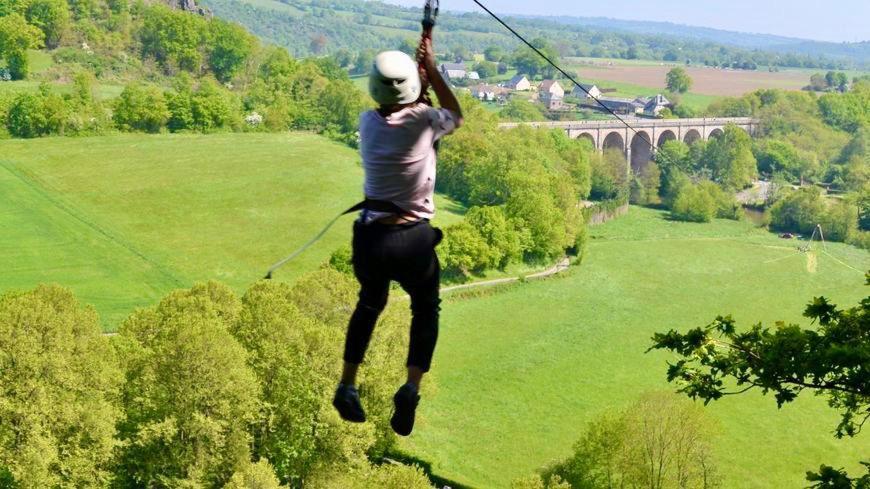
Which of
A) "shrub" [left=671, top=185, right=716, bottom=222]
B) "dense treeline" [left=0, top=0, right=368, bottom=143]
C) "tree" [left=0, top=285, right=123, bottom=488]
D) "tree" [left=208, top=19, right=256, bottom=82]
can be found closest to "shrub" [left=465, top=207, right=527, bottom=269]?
"shrub" [left=671, top=185, right=716, bottom=222]

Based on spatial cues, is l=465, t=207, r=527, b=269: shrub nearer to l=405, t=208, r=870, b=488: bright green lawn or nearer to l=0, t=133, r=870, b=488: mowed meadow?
l=405, t=208, r=870, b=488: bright green lawn

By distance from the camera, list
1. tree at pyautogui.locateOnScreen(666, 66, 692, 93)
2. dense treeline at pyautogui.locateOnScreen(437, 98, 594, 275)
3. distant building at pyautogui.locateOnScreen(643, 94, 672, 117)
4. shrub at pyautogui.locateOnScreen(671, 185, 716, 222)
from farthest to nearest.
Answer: tree at pyautogui.locateOnScreen(666, 66, 692, 93), distant building at pyautogui.locateOnScreen(643, 94, 672, 117), shrub at pyautogui.locateOnScreen(671, 185, 716, 222), dense treeline at pyautogui.locateOnScreen(437, 98, 594, 275)

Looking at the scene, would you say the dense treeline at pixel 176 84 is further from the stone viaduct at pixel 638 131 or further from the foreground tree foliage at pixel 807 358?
the foreground tree foliage at pixel 807 358

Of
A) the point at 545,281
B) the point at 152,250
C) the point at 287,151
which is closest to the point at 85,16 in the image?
the point at 287,151

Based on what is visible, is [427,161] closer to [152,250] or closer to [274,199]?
[152,250]

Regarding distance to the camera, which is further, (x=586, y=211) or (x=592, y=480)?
(x=586, y=211)

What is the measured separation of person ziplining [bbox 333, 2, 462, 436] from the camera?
7.98 m

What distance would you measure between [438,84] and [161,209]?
69.3 metres

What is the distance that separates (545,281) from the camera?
6562cm

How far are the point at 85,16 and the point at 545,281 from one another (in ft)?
296

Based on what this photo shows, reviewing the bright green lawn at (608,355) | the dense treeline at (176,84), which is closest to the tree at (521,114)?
the dense treeline at (176,84)

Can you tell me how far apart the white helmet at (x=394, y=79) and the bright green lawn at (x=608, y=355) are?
27.9 m

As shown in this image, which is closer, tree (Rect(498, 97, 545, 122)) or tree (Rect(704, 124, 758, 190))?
tree (Rect(704, 124, 758, 190))

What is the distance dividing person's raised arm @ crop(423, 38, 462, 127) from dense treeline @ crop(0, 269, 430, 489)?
18.7 meters
